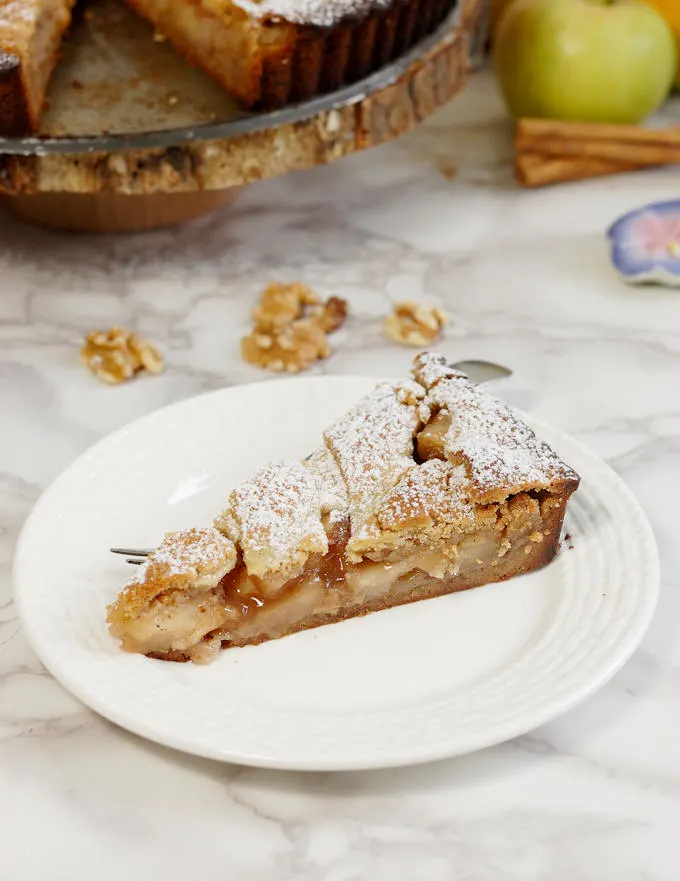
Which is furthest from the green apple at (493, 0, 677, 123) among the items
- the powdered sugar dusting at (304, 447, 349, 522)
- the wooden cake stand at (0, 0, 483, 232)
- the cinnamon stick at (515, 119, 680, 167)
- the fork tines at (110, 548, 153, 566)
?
the fork tines at (110, 548, 153, 566)

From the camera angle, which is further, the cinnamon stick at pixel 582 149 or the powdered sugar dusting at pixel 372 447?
the cinnamon stick at pixel 582 149

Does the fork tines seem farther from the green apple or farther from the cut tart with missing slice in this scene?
the green apple

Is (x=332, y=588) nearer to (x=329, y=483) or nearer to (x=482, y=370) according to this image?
(x=329, y=483)

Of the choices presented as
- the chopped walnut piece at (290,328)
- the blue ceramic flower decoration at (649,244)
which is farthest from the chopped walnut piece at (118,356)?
the blue ceramic flower decoration at (649,244)

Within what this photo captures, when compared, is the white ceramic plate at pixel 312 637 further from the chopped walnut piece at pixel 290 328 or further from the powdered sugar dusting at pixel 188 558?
the chopped walnut piece at pixel 290 328

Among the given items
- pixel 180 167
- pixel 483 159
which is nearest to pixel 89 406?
pixel 180 167

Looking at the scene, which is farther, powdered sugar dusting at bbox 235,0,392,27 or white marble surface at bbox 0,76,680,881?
powdered sugar dusting at bbox 235,0,392,27

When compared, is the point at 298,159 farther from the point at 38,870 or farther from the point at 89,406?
the point at 38,870
